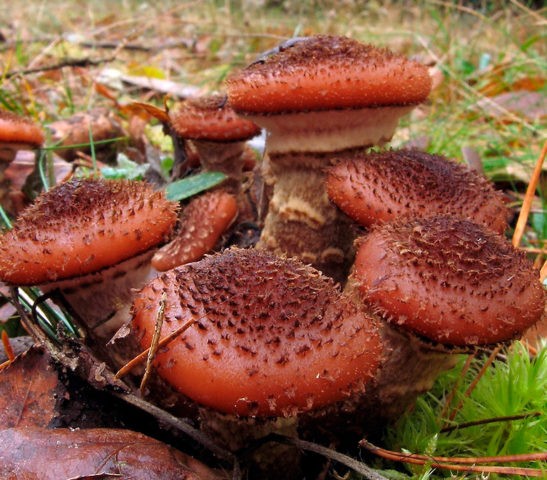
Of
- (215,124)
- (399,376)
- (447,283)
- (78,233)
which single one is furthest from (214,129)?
(447,283)

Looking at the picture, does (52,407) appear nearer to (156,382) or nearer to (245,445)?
(156,382)

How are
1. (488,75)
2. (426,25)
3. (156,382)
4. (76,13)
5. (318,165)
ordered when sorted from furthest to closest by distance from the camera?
(76,13) < (426,25) < (488,75) < (318,165) < (156,382)

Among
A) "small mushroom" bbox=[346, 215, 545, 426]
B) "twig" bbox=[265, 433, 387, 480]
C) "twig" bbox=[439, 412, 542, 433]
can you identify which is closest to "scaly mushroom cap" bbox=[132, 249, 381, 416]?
"small mushroom" bbox=[346, 215, 545, 426]

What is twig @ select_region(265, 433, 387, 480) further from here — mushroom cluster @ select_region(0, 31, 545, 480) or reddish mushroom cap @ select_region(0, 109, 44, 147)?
reddish mushroom cap @ select_region(0, 109, 44, 147)

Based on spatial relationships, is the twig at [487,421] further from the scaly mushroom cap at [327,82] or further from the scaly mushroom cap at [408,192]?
the scaly mushroom cap at [327,82]

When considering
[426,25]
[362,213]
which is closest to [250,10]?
[426,25]

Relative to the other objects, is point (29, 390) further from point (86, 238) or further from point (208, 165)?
point (208, 165)
